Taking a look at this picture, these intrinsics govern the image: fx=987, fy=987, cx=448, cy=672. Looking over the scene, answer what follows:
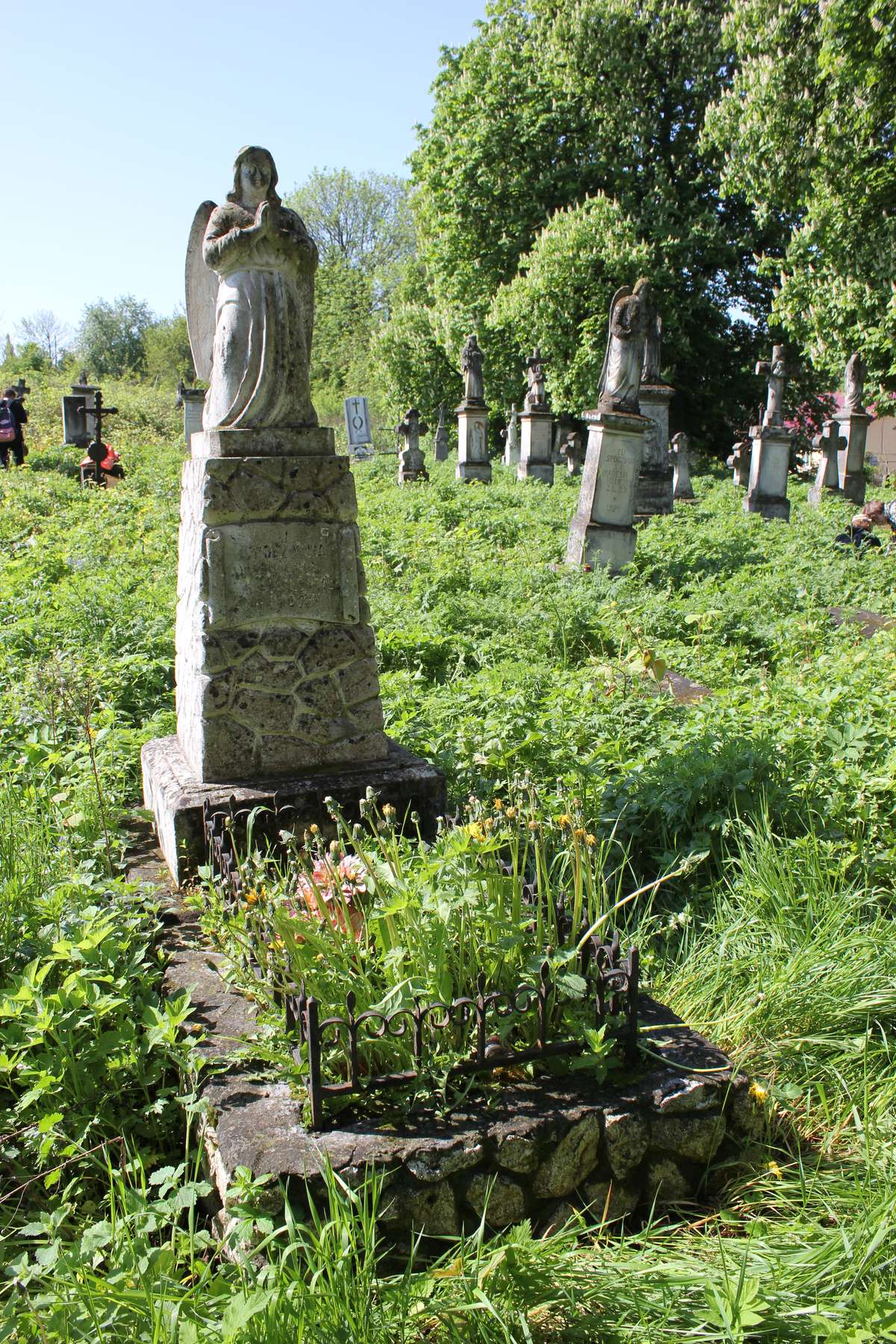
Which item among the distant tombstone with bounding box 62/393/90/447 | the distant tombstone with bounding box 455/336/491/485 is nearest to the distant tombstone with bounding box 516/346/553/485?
the distant tombstone with bounding box 455/336/491/485

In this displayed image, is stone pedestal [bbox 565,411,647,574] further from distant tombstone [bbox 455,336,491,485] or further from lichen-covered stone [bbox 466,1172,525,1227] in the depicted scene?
distant tombstone [bbox 455,336,491,485]

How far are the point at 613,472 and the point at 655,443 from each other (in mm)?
5961

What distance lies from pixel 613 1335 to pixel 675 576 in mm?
8815

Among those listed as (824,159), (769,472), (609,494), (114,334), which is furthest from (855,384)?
(114,334)

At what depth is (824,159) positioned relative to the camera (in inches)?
650

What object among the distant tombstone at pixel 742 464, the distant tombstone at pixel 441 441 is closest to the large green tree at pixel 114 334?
the distant tombstone at pixel 441 441

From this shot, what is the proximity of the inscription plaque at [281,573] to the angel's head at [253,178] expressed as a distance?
1354 mm

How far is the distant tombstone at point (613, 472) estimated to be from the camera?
10.5m

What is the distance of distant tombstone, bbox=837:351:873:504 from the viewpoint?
18.1 meters

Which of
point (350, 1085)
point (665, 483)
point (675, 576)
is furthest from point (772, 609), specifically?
point (665, 483)

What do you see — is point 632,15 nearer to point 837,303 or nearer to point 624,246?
point 624,246

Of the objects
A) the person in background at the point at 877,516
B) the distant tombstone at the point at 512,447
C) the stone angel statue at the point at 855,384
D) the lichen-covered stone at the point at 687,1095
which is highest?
the stone angel statue at the point at 855,384

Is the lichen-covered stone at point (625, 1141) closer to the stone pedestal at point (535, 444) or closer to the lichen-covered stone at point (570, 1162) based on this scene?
the lichen-covered stone at point (570, 1162)

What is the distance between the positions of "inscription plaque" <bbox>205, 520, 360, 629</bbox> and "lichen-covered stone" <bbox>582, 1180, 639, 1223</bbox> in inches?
94.1
